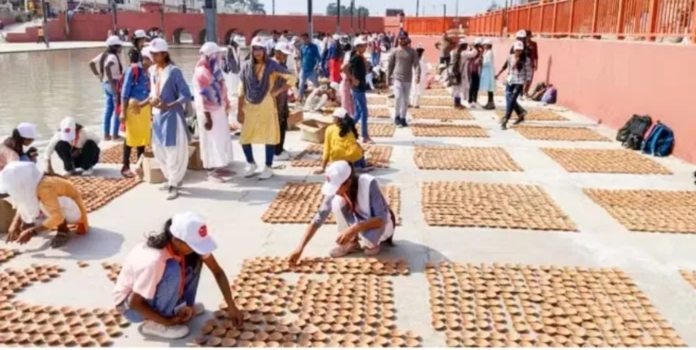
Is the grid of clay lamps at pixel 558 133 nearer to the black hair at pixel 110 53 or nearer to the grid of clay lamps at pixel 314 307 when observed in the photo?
the grid of clay lamps at pixel 314 307

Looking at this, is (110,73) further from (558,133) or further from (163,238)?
(558,133)

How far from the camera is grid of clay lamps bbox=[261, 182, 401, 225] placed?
5.53 metres

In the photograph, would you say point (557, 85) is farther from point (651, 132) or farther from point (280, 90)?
point (280, 90)

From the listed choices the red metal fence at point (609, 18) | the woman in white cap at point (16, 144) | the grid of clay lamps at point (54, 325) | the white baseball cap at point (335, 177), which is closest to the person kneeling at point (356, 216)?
the white baseball cap at point (335, 177)

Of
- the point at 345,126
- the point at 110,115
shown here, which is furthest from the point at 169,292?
the point at 110,115

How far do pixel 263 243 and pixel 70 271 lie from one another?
143 centimetres

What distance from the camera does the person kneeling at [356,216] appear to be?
4246mm

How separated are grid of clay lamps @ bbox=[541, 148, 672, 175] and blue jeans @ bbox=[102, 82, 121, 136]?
20.3 ft

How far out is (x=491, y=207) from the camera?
595 cm

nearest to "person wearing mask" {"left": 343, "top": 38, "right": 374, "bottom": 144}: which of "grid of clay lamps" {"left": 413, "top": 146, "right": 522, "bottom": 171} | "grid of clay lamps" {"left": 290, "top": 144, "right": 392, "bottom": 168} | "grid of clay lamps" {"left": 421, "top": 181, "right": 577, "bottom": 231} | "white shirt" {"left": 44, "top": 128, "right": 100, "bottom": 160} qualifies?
"grid of clay lamps" {"left": 290, "top": 144, "right": 392, "bottom": 168}

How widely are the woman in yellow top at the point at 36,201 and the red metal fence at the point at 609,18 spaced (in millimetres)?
7875

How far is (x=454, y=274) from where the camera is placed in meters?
4.34

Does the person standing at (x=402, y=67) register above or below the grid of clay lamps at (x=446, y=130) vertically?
above

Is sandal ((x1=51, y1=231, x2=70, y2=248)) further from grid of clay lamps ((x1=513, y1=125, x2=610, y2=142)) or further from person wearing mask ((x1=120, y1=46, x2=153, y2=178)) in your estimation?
grid of clay lamps ((x1=513, y1=125, x2=610, y2=142))
